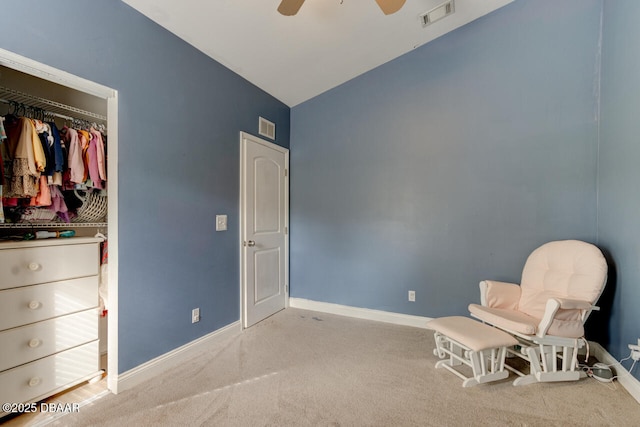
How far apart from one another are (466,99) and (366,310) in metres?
2.50

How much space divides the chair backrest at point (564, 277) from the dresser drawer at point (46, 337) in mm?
3221

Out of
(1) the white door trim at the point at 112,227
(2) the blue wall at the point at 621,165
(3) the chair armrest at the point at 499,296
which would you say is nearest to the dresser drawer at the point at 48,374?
(1) the white door trim at the point at 112,227

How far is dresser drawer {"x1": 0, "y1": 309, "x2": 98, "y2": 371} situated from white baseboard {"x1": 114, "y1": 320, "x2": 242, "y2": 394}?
39 cm

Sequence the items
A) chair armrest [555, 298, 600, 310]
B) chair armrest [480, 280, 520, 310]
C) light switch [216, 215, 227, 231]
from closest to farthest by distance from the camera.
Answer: chair armrest [555, 298, 600, 310] < chair armrest [480, 280, 520, 310] < light switch [216, 215, 227, 231]

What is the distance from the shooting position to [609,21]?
7.34 ft

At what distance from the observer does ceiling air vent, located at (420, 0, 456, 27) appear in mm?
2430

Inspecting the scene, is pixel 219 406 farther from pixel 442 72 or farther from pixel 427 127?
pixel 442 72

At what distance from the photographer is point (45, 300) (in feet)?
5.60

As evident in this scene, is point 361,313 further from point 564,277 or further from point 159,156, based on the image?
point 159,156

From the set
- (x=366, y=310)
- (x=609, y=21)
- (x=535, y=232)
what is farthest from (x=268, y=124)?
(x=609, y=21)

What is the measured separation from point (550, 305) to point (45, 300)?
10.6 ft

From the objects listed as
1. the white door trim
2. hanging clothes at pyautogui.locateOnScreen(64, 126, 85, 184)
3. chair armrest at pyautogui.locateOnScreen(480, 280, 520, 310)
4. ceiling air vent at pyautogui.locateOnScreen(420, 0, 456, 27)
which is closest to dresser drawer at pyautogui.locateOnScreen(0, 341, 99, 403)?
the white door trim

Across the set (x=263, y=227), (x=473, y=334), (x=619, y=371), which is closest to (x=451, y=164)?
(x=473, y=334)

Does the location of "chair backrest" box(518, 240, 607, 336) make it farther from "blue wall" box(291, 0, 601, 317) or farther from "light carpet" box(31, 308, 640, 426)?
"light carpet" box(31, 308, 640, 426)
